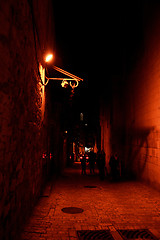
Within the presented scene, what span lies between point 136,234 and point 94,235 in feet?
3.24

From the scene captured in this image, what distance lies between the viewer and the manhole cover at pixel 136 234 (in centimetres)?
468

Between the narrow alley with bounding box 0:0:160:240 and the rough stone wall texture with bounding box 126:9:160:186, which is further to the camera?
the rough stone wall texture with bounding box 126:9:160:186

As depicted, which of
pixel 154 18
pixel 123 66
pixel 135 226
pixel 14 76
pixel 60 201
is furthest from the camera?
pixel 123 66

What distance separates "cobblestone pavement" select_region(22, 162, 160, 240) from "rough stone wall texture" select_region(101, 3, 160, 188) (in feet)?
8.98

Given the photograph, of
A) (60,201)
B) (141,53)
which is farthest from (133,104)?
(60,201)

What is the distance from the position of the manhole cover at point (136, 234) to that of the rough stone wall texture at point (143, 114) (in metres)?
5.39

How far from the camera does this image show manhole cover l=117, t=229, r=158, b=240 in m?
4.68

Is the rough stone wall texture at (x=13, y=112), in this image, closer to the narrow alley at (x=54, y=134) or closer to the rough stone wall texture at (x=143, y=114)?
the narrow alley at (x=54, y=134)

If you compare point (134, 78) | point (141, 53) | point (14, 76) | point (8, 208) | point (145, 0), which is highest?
point (145, 0)

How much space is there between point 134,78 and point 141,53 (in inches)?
73.7

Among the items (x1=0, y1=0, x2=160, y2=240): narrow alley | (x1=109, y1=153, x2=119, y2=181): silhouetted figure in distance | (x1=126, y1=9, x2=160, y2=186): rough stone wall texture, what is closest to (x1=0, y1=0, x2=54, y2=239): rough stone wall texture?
(x1=0, y1=0, x2=160, y2=240): narrow alley

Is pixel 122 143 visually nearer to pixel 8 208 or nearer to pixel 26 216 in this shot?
pixel 26 216

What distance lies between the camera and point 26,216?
5.50 meters

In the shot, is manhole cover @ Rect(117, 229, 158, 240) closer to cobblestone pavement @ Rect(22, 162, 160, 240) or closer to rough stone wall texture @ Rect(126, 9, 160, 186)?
cobblestone pavement @ Rect(22, 162, 160, 240)
